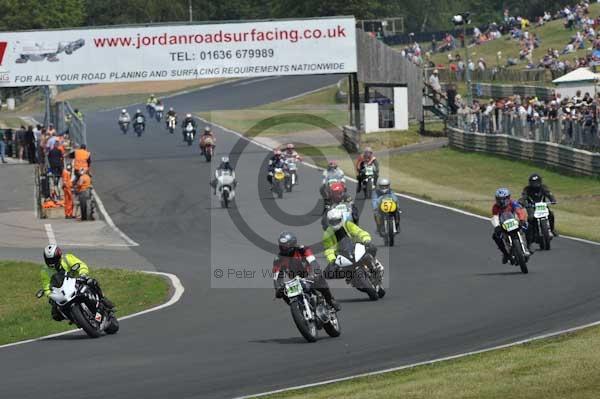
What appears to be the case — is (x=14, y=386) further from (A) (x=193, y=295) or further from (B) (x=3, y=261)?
(B) (x=3, y=261)

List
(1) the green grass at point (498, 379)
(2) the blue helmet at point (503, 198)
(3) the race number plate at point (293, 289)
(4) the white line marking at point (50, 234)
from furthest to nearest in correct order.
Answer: (4) the white line marking at point (50, 234) → (2) the blue helmet at point (503, 198) → (3) the race number plate at point (293, 289) → (1) the green grass at point (498, 379)

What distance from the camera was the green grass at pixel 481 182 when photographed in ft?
111

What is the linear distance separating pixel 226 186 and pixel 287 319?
60.0 ft

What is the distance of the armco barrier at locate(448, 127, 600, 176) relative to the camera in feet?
132

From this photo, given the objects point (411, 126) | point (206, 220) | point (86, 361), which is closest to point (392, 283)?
point (86, 361)

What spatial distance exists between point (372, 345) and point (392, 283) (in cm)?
662

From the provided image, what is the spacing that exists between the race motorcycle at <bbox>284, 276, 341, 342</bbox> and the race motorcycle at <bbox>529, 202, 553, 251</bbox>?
909 cm

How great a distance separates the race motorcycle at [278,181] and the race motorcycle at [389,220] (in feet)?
37.4

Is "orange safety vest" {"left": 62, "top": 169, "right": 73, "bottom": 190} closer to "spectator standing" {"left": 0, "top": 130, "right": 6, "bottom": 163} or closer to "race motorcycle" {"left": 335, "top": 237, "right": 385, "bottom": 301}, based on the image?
"race motorcycle" {"left": 335, "top": 237, "right": 385, "bottom": 301}

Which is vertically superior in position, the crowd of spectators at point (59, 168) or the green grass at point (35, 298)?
the crowd of spectators at point (59, 168)

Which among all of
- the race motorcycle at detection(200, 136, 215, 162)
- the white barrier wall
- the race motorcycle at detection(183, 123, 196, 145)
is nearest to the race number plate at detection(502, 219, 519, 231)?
Result: the race motorcycle at detection(200, 136, 215, 162)

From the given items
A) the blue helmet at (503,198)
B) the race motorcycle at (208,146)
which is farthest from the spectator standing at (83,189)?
the blue helmet at (503,198)

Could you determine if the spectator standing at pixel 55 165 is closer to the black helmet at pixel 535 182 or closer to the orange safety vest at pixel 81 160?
the orange safety vest at pixel 81 160

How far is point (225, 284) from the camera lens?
78.4 ft
